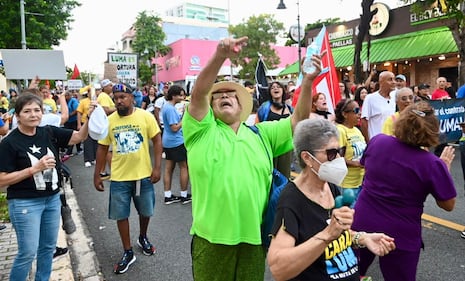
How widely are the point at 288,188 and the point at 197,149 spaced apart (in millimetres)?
673

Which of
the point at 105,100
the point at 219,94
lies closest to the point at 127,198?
the point at 219,94

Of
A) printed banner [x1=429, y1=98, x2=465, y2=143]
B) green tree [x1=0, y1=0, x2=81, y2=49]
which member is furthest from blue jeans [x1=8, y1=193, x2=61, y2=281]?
green tree [x1=0, y1=0, x2=81, y2=49]

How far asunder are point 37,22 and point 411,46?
20.7 m

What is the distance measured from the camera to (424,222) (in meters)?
5.07

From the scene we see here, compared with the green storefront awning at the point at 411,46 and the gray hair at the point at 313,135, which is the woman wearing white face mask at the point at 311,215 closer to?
the gray hair at the point at 313,135

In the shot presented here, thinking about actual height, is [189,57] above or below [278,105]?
above

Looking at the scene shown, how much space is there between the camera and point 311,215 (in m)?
1.93

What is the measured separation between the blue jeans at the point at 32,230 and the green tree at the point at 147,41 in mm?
46799

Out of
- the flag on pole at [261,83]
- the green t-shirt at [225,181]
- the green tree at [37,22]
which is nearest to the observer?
the green t-shirt at [225,181]

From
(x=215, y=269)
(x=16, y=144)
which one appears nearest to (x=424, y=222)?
(x=215, y=269)

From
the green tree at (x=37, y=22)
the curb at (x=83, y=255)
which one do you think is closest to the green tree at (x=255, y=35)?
the green tree at (x=37, y=22)

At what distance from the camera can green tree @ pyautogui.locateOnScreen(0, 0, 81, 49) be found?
22500 mm

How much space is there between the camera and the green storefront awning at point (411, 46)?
16733mm

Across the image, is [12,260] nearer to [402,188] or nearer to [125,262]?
[125,262]
